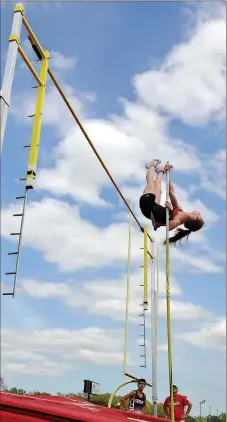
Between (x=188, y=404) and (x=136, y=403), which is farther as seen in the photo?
(x=188, y=404)

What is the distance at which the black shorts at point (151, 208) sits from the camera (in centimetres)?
491

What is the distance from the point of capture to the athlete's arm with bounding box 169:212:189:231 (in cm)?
497

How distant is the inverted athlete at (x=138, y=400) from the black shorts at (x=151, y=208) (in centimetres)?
284

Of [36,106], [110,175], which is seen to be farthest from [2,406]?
[110,175]

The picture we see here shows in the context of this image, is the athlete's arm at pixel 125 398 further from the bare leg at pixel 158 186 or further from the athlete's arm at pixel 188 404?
the bare leg at pixel 158 186

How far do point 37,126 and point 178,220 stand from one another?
1889mm

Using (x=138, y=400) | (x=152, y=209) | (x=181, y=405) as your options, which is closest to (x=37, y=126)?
(x=152, y=209)

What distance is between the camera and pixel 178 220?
4.99 m

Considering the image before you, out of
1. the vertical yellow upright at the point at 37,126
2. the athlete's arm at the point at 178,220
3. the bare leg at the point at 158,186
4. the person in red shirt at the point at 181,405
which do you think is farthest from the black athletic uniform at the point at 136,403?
the vertical yellow upright at the point at 37,126

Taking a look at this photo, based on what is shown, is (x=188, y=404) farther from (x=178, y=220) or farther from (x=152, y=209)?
(x=152, y=209)

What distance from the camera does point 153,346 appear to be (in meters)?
6.91

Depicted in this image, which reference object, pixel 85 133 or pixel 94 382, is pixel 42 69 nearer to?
pixel 85 133

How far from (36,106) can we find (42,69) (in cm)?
43

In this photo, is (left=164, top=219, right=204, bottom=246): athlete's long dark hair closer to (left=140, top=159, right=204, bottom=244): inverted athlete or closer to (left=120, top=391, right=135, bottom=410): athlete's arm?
(left=140, top=159, right=204, bottom=244): inverted athlete
